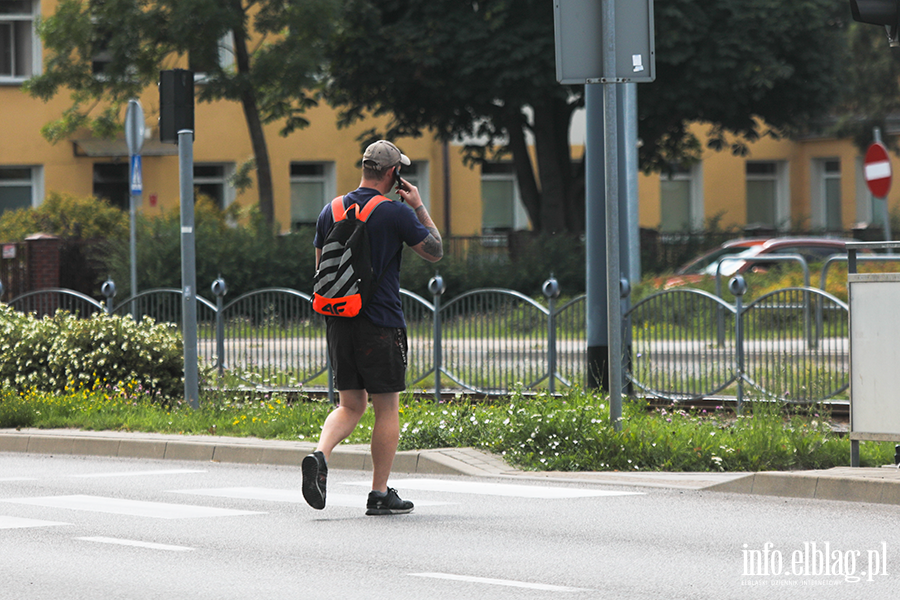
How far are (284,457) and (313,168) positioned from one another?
27.7 metres

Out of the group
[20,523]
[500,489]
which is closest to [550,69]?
[500,489]

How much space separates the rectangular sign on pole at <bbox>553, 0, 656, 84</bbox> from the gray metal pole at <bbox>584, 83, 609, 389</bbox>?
1.96 m

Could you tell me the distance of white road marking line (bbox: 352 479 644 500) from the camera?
884 cm

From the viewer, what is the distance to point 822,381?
1186 cm

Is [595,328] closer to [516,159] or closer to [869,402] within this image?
[869,402]

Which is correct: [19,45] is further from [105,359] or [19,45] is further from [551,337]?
[551,337]

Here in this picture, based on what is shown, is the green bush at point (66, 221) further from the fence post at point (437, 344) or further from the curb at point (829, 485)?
the curb at point (829, 485)

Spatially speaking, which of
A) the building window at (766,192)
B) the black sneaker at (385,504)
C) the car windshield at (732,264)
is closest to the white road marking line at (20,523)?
the black sneaker at (385,504)

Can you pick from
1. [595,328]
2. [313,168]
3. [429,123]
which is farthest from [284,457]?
[313,168]

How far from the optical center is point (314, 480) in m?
7.71

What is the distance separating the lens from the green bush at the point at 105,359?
44.4ft

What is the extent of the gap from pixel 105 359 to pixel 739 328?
5475 millimetres

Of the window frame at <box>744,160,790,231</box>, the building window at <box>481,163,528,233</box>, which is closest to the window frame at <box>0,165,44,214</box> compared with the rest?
the building window at <box>481,163,528,233</box>

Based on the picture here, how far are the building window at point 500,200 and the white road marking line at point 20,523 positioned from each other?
32073 mm
